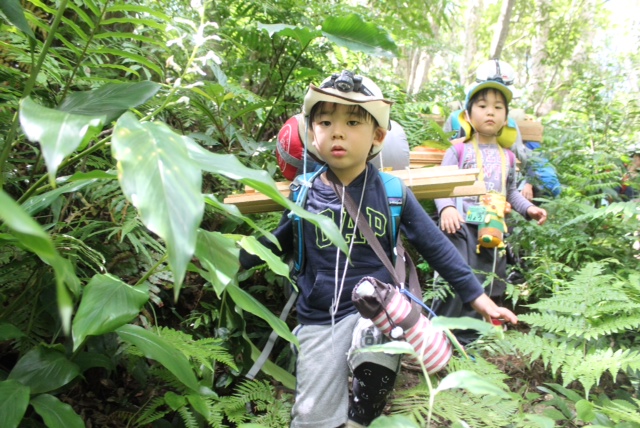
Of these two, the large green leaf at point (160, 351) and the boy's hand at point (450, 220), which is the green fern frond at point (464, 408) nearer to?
the large green leaf at point (160, 351)

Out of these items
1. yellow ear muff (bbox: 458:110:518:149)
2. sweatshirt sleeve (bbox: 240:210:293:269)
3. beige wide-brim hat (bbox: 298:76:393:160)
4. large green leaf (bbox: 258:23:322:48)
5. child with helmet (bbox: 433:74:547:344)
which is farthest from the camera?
yellow ear muff (bbox: 458:110:518:149)

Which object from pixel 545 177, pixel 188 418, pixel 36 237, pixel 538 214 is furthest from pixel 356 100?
pixel 545 177

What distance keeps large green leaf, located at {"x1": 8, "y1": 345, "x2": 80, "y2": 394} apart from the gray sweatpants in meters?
0.87

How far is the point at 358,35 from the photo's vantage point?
2.70m

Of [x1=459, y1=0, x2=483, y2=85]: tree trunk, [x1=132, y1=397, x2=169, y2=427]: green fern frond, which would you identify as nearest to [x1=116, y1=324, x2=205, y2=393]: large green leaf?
[x1=132, y1=397, x2=169, y2=427]: green fern frond

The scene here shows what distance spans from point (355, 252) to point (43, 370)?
137cm

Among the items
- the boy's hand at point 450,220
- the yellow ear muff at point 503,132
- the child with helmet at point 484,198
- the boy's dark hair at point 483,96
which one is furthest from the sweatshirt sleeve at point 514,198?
the boy's hand at point 450,220

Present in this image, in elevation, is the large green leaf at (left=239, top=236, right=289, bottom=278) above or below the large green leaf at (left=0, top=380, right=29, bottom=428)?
above

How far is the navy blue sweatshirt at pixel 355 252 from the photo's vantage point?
2.44m

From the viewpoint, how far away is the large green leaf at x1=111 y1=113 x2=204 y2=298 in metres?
0.82

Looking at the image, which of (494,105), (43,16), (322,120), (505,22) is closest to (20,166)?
(43,16)

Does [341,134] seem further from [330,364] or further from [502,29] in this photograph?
[502,29]

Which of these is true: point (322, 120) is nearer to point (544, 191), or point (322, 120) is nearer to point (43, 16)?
point (43, 16)

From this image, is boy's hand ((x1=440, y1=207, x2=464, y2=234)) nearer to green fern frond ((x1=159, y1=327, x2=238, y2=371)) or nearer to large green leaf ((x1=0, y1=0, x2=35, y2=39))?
green fern frond ((x1=159, y1=327, x2=238, y2=371))
